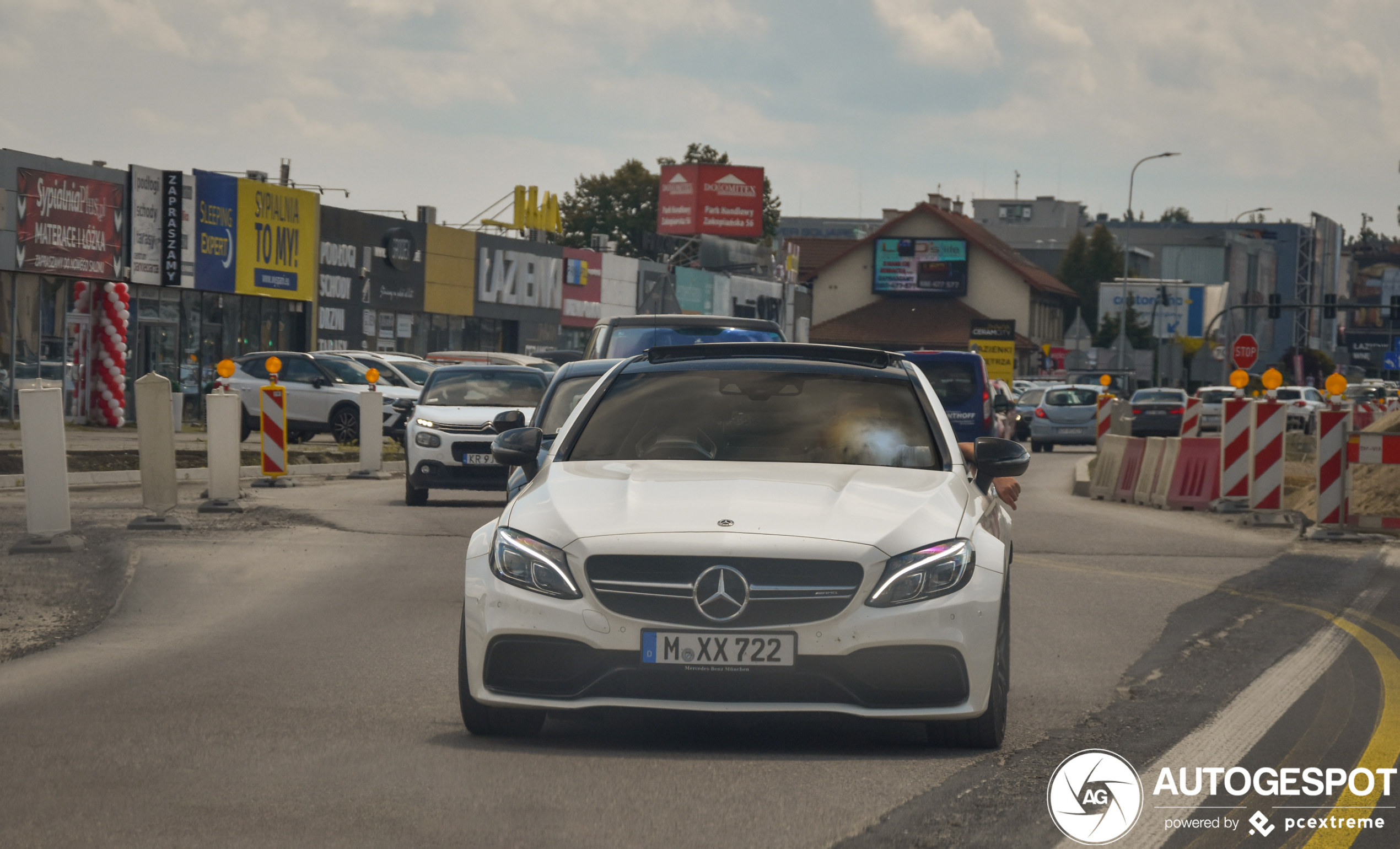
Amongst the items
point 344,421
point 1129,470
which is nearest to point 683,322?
point 1129,470

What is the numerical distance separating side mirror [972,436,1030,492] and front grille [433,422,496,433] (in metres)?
12.7

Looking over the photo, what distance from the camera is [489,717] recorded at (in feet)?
21.0

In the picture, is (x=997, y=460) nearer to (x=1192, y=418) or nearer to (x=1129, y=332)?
(x=1192, y=418)

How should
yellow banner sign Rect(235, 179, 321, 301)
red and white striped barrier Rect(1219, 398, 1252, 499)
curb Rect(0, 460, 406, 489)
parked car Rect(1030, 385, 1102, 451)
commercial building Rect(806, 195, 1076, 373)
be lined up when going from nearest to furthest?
red and white striped barrier Rect(1219, 398, 1252, 499) → curb Rect(0, 460, 406, 489) → parked car Rect(1030, 385, 1102, 451) → yellow banner sign Rect(235, 179, 321, 301) → commercial building Rect(806, 195, 1076, 373)

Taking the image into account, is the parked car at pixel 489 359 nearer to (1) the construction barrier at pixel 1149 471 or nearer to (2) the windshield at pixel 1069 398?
(1) the construction barrier at pixel 1149 471

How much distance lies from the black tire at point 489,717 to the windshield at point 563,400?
6351 mm

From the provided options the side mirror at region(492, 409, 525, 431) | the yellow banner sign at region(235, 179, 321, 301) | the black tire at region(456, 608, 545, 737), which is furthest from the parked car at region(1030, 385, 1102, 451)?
the black tire at region(456, 608, 545, 737)

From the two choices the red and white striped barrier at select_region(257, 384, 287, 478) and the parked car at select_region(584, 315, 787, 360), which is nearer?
the parked car at select_region(584, 315, 787, 360)

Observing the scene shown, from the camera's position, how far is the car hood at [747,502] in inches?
238

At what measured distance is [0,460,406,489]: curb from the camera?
20453mm

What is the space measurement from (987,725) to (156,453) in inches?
443

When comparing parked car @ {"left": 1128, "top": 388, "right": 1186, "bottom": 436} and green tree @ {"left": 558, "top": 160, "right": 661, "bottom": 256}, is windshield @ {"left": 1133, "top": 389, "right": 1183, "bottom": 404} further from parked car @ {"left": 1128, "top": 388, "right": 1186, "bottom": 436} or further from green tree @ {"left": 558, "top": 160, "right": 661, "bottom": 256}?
green tree @ {"left": 558, "top": 160, "right": 661, "bottom": 256}

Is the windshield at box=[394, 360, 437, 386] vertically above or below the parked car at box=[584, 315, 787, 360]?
below

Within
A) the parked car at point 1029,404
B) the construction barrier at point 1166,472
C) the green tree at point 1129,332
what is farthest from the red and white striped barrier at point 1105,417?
the green tree at point 1129,332
